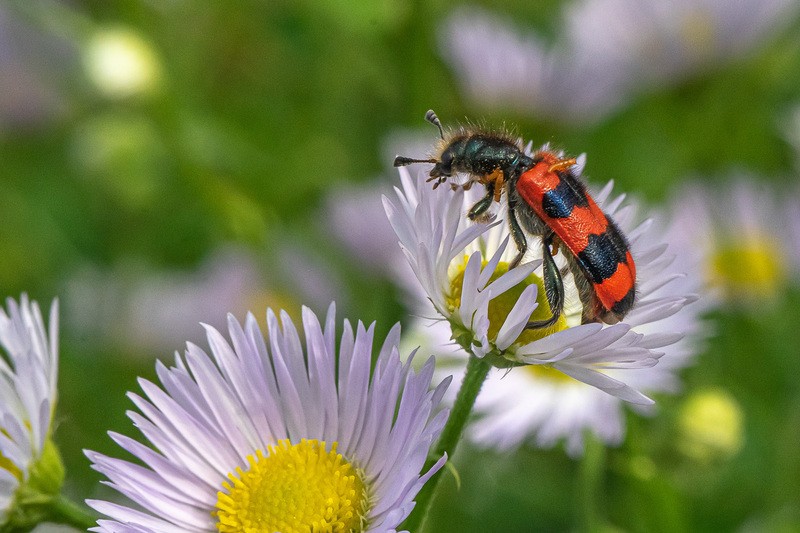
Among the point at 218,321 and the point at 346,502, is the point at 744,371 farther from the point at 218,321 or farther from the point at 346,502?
the point at 346,502

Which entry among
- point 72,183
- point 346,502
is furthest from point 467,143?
point 72,183

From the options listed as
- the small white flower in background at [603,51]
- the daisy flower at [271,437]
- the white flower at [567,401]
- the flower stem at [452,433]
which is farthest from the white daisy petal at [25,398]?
the small white flower in background at [603,51]

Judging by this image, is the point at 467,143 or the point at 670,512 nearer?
the point at 467,143

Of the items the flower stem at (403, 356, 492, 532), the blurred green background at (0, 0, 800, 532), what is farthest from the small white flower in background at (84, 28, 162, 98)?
the flower stem at (403, 356, 492, 532)

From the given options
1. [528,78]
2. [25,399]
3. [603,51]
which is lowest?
[25,399]

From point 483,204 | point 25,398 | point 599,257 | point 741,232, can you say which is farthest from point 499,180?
point 741,232

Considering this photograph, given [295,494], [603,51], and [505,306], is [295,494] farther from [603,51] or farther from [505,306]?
[603,51]

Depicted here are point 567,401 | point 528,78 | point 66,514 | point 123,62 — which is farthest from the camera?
point 528,78

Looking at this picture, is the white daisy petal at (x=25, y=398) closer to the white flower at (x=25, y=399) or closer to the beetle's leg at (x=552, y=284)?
the white flower at (x=25, y=399)
